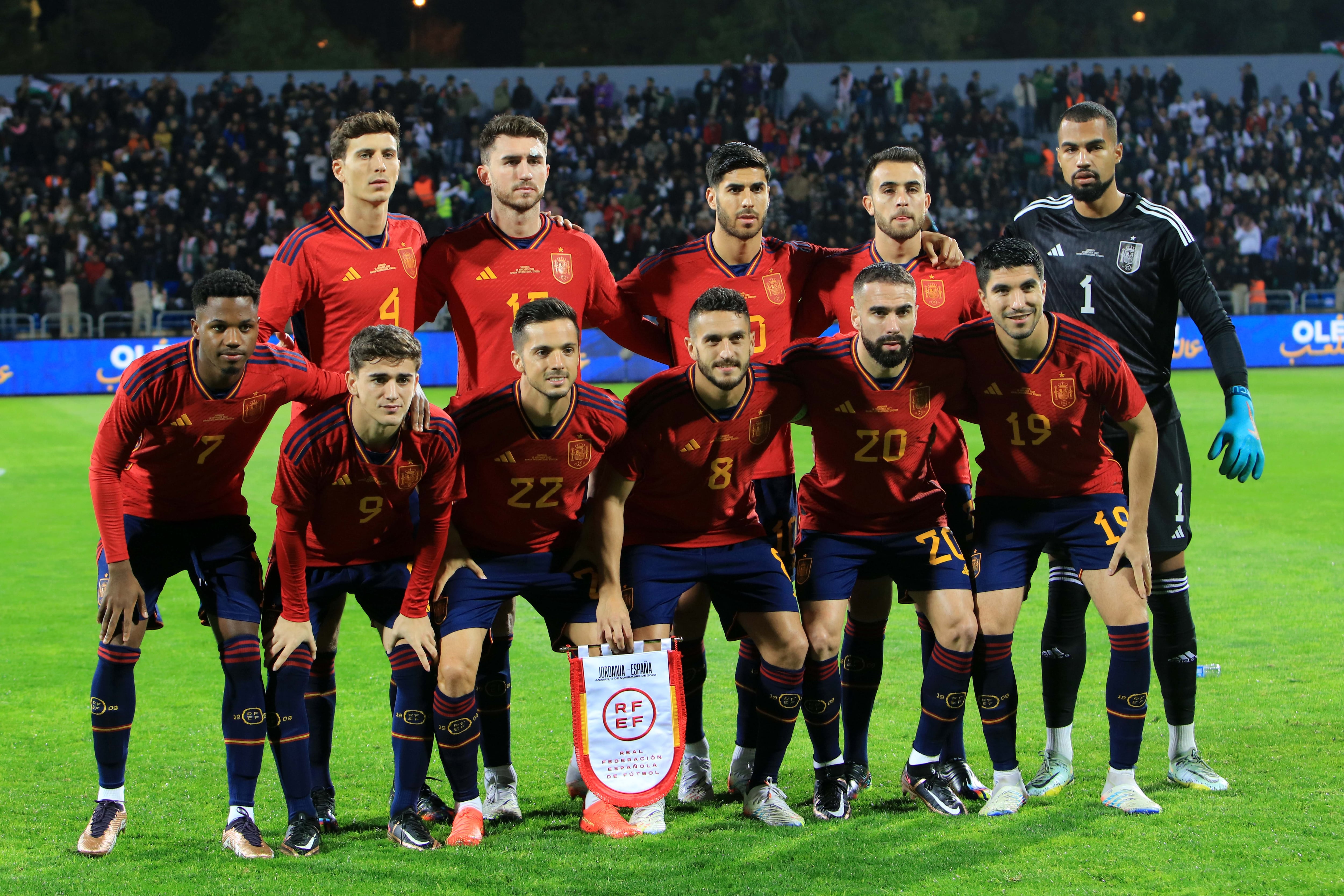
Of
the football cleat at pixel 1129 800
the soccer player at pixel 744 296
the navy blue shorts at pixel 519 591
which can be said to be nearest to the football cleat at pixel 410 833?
the navy blue shorts at pixel 519 591

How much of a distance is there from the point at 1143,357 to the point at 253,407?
137 inches

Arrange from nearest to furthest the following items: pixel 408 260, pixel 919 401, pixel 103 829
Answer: pixel 103 829
pixel 919 401
pixel 408 260

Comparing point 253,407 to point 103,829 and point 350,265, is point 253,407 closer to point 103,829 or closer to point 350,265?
point 350,265

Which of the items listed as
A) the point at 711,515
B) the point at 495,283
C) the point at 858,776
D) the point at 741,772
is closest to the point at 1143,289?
the point at 711,515

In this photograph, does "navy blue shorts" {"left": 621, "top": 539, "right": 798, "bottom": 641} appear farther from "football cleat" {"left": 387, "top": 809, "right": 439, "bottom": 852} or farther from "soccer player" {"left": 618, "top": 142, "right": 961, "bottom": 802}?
"football cleat" {"left": 387, "top": 809, "right": 439, "bottom": 852}

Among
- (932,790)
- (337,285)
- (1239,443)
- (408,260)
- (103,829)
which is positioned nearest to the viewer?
(103,829)

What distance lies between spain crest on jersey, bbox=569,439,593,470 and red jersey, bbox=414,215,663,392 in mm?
638

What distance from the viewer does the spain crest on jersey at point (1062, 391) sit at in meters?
4.78

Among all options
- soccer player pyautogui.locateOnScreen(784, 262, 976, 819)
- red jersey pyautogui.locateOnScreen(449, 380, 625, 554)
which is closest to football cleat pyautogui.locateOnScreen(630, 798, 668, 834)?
soccer player pyautogui.locateOnScreen(784, 262, 976, 819)

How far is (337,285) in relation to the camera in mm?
5223

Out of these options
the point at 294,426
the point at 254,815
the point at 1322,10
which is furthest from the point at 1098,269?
the point at 1322,10

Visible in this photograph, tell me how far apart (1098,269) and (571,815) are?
303cm

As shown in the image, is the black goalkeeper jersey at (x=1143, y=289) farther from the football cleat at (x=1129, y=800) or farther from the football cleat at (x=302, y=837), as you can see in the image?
the football cleat at (x=302, y=837)

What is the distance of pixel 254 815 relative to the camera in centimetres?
472
